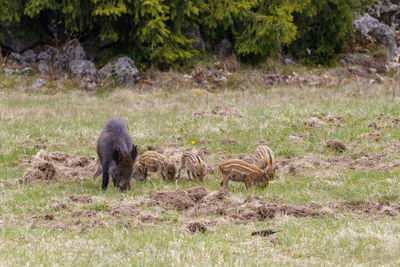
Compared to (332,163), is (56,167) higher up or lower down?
lower down

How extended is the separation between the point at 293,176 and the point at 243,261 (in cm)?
485

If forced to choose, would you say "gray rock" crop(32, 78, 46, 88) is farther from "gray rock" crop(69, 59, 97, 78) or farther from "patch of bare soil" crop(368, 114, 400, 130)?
"patch of bare soil" crop(368, 114, 400, 130)

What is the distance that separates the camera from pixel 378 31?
2784 cm

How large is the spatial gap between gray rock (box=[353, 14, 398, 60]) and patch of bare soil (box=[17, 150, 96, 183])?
1877 centimetres

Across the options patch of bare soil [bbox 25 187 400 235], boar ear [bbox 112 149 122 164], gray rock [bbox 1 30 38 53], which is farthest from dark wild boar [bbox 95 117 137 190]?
gray rock [bbox 1 30 38 53]

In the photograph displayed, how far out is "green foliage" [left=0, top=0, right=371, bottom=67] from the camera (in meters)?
21.0

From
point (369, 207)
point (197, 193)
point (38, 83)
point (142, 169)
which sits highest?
point (369, 207)

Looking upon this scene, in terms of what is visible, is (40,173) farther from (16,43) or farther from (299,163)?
(16,43)

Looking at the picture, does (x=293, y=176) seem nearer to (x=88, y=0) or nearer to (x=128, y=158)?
(x=128, y=158)

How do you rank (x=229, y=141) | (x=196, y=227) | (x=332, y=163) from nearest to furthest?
(x=196, y=227) → (x=332, y=163) → (x=229, y=141)

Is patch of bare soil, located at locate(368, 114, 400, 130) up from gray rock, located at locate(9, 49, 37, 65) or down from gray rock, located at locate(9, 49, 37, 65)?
up

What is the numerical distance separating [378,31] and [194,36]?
28.9ft

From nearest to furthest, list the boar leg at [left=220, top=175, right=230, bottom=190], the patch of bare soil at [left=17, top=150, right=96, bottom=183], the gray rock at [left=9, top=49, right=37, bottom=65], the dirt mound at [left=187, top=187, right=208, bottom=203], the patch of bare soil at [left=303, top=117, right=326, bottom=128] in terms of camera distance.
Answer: the dirt mound at [left=187, top=187, right=208, bottom=203] < the boar leg at [left=220, top=175, right=230, bottom=190] < the patch of bare soil at [left=17, top=150, right=96, bottom=183] < the patch of bare soil at [left=303, top=117, right=326, bottom=128] < the gray rock at [left=9, top=49, right=37, bottom=65]

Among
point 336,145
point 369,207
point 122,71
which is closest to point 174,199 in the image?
point 369,207
